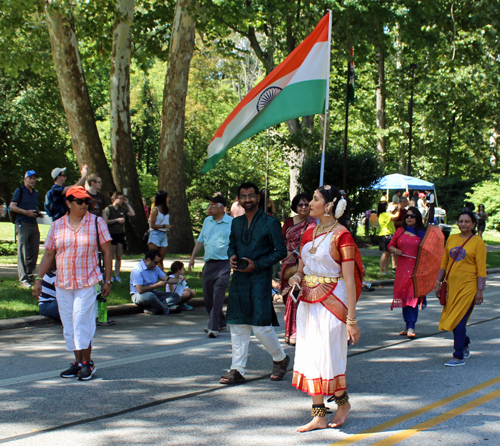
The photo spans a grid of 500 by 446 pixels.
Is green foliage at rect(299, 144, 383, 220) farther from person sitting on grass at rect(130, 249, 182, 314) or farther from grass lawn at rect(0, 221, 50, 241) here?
person sitting on grass at rect(130, 249, 182, 314)

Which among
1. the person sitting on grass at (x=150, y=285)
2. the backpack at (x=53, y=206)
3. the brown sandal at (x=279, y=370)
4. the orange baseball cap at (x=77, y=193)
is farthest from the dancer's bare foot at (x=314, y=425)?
the backpack at (x=53, y=206)

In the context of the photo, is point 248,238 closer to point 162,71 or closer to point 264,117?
point 264,117

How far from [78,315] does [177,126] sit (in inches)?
469

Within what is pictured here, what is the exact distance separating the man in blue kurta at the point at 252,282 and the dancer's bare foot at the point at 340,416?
1351 mm

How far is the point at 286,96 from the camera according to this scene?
28.3ft

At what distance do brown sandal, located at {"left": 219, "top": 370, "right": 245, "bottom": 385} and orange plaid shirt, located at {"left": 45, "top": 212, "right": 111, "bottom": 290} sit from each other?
1.60 m

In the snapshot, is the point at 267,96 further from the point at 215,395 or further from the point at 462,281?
the point at 215,395

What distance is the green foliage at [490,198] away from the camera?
1415 inches

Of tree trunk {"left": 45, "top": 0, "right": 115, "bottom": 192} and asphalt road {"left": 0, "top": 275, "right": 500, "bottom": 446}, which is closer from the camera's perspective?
asphalt road {"left": 0, "top": 275, "right": 500, "bottom": 446}

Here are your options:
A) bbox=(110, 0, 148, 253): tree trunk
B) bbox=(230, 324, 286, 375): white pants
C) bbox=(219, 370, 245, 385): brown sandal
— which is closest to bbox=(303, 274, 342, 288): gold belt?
bbox=(230, 324, 286, 375): white pants

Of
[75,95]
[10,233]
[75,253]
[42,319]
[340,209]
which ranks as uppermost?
[75,95]

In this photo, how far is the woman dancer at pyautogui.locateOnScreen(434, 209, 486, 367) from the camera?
7.14 meters

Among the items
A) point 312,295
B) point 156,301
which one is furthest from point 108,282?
point 156,301

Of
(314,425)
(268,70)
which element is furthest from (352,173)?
(314,425)
